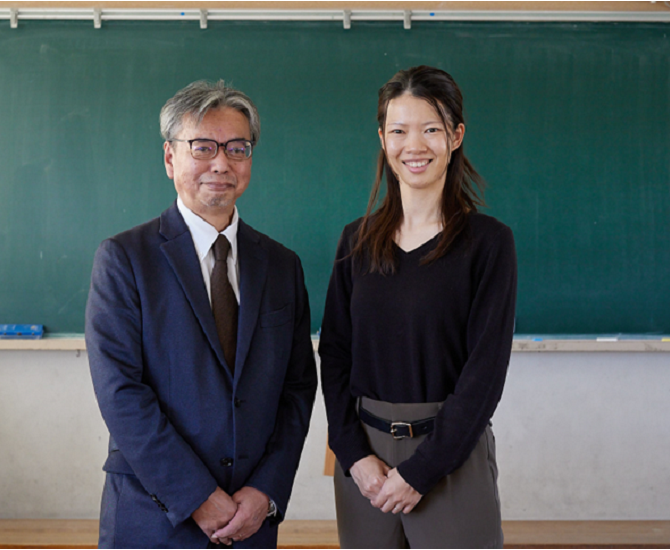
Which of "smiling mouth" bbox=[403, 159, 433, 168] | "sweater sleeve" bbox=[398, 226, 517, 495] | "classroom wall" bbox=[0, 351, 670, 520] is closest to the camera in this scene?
"sweater sleeve" bbox=[398, 226, 517, 495]

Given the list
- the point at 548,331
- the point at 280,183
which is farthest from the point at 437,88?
the point at 548,331

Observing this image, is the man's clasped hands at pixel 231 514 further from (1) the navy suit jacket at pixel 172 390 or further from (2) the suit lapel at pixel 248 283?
(2) the suit lapel at pixel 248 283

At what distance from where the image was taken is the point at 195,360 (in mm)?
1396

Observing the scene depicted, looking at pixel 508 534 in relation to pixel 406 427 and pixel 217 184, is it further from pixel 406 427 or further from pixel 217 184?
pixel 217 184

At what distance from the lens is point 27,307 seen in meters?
2.99

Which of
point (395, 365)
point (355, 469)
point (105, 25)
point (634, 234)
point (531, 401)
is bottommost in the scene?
point (531, 401)

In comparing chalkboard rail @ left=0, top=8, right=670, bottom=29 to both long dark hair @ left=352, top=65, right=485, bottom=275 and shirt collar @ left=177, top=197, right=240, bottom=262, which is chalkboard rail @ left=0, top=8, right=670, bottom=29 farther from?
shirt collar @ left=177, top=197, right=240, bottom=262

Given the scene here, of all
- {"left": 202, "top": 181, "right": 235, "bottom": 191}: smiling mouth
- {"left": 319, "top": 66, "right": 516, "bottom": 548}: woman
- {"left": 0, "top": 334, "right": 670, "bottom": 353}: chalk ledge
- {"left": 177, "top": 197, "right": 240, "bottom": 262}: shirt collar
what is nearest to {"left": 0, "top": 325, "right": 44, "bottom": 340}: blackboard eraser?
{"left": 0, "top": 334, "right": 670, "bottom": 353}: chalk ledge

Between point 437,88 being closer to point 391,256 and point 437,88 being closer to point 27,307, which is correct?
point 391,256

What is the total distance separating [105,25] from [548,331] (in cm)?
285

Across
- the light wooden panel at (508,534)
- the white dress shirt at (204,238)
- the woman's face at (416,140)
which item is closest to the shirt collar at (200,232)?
the white dress shirt at (204,238)

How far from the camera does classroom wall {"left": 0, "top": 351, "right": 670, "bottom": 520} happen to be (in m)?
3.06

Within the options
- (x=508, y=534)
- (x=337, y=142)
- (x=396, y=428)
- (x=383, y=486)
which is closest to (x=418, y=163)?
(x=396, y=428)

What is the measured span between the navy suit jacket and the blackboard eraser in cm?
180
